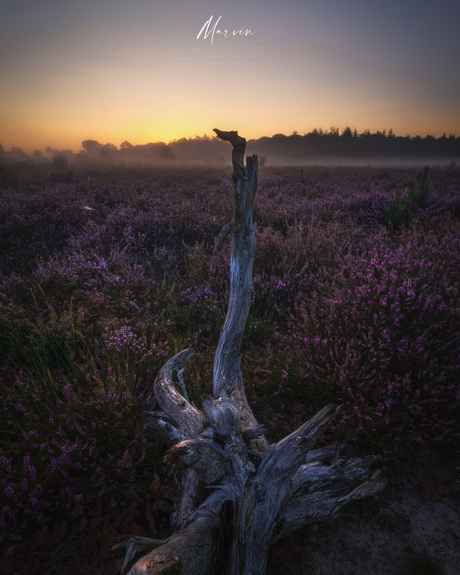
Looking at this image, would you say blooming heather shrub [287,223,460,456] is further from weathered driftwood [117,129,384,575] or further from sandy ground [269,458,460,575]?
weathered driftwood [117,129,384,575]

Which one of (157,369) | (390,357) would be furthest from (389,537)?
(157,369)

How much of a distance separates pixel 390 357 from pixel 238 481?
1.56 m

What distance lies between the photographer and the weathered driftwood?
59.2 inches

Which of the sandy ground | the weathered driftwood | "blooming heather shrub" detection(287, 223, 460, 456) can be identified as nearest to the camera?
the weathered driftwood

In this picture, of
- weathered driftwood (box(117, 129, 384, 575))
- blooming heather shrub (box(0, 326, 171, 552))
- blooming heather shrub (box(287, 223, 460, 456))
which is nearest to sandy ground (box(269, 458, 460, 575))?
weathered driftwood (box(117, 129, 384, 575))

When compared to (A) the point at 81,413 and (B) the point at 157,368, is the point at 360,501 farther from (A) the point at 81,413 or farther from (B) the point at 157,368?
(A) the point at 81,413

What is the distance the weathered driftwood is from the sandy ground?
0.19 m

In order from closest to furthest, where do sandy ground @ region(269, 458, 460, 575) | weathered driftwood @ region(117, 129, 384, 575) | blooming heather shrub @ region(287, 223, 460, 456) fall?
weathered driftwood @ region(117, 129, 384, 575) < sandy ground @ region(269, 458, 460, 575) < blooming heather shrub @ region(287, 223, 460, 456)

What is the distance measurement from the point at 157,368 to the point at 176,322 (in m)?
1.09

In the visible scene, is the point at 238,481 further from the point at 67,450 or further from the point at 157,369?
the point at 157,369

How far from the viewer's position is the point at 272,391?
119 inches

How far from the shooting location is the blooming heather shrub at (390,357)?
2350mm

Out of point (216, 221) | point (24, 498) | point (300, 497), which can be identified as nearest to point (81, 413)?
point (24, 498)

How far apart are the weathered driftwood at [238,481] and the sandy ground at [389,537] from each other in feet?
0.63
